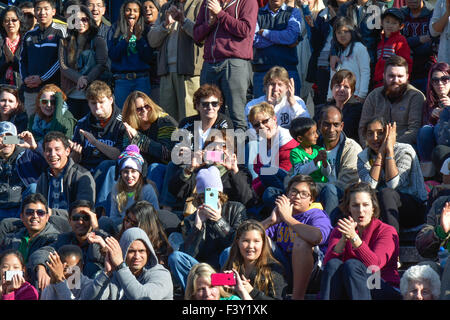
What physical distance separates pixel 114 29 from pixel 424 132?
4.16m

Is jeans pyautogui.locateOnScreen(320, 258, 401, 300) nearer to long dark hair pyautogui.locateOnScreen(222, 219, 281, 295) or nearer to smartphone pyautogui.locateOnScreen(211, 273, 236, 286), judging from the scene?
long dark hair pyautogui.locateOnScreen(222, 219, 281, 295)

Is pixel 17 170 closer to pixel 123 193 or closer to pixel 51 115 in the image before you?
pixel 51 115

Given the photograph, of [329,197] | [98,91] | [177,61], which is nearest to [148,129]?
[98,91]

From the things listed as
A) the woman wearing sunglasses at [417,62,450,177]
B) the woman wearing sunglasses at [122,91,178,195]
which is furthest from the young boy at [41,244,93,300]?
the woman wearing sunglasses at [417,62,450,177]

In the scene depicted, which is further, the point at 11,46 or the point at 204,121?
the point at 11,46

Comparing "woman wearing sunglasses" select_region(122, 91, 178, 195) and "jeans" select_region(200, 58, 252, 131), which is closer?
"woman wearing sunglasses" select_region(122, 91, 178, 195)

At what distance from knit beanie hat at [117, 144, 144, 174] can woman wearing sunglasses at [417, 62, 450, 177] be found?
252cm

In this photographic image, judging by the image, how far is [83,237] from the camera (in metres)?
8.95

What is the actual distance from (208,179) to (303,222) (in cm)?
100

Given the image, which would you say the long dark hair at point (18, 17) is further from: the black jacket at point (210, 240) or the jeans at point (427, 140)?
the jeans at point (427, 140)

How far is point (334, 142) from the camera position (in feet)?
31.0

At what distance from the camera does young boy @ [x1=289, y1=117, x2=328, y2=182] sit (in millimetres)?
9227

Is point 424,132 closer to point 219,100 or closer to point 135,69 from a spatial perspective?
point 219,100
